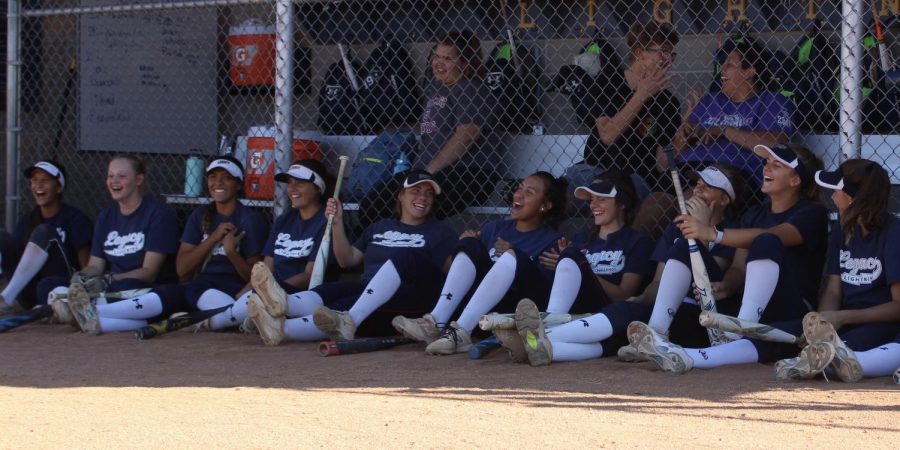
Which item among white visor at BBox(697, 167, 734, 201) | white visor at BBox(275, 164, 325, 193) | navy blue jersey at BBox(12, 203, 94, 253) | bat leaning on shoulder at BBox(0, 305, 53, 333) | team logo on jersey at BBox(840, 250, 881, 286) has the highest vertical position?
white visor at BBox(275, 164, 325, 193)

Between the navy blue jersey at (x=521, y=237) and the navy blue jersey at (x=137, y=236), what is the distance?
6.17ft

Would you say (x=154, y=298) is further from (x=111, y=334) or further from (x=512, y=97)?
(x=512, y=97)

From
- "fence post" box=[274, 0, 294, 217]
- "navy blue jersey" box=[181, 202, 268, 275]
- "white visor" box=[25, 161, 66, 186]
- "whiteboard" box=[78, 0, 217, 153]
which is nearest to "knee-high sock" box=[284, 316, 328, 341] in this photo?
"navy blue jersey" box=[181, 202, 268, 275]

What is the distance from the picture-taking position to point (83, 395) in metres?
4.38

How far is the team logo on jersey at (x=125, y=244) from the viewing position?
23.2 ft

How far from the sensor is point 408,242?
6344 mm

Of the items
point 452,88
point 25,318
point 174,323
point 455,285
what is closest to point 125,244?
point 25,318

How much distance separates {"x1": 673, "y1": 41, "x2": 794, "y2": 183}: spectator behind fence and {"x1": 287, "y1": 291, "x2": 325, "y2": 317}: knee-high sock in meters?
1.90

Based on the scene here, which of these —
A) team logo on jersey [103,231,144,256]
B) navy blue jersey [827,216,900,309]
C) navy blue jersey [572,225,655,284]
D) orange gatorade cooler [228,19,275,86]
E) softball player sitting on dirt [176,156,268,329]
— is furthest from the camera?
orange gatorade cooler [228,19,275,86]

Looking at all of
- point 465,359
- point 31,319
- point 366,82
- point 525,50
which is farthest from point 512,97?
point 31,319

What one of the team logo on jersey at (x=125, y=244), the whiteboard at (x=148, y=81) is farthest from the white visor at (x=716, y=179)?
the whiteboard at (x=148, y=81)

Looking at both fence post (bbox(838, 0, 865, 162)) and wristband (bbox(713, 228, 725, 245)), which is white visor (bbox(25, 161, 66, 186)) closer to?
wristband (bbox(713, 228, 725, 245))

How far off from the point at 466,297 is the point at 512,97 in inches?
57.7

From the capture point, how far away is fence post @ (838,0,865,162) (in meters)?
5.51
